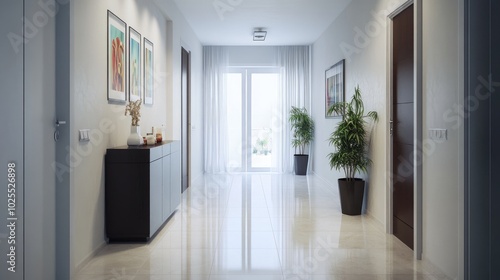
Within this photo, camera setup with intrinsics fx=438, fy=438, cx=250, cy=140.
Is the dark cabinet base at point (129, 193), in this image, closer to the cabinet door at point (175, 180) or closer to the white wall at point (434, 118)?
the cabinet door at point (175, 180)

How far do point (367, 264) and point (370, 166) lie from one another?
2061 millimetres

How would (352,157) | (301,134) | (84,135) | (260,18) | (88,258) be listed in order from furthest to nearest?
1. (301,134)
2. (260,18)
3. (352,157)
4. (88,258)
5. (84,135)

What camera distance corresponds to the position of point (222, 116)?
1041cm

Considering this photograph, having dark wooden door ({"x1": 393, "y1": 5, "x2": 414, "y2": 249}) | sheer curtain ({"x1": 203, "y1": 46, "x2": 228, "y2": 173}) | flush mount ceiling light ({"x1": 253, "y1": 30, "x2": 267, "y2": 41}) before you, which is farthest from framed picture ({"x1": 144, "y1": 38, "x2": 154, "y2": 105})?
sheer curtain ({"x1": 203, "y1": 46, "x2": 228, "y2": 173})

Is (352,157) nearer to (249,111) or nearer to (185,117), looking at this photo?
(185,117)

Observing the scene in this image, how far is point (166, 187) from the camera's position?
199 inches

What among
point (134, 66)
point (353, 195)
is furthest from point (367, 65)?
point (134, 66)

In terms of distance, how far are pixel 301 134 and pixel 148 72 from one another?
4.89m

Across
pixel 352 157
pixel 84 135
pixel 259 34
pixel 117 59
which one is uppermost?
pixel 259 34

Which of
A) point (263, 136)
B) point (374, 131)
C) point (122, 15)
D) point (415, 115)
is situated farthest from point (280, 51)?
point (415, 115)

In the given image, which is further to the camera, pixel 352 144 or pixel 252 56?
pixel 252 56

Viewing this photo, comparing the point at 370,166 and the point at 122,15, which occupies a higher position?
the point at 122,15

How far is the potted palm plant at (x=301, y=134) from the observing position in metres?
9.76

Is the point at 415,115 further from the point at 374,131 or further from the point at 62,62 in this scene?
the point at 62,62
